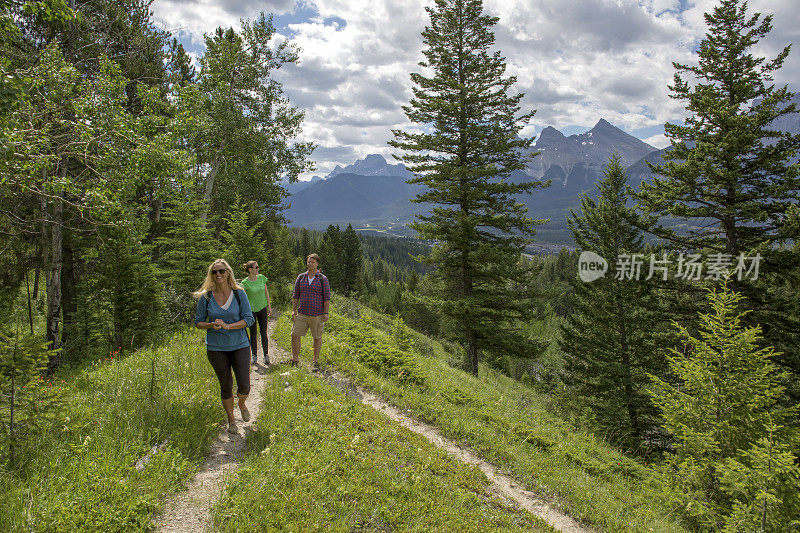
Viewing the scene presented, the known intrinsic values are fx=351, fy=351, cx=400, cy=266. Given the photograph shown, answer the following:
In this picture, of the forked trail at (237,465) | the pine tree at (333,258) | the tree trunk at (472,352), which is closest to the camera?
the forked trail at (237,465)

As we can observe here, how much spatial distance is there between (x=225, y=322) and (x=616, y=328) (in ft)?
57.4

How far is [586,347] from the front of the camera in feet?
60.0

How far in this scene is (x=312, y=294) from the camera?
809 centimetres

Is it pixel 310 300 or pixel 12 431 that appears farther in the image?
pixel 310 300

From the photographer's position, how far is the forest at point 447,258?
546cm

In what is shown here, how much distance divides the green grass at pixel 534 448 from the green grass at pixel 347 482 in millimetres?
1148

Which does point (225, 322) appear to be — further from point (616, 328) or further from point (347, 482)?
point (616, 328)

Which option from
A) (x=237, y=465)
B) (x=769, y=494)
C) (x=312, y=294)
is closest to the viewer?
(x=237, y=465)

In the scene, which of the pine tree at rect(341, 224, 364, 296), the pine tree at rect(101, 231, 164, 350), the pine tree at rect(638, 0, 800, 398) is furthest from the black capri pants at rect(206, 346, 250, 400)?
the pine tree at rect(341, 224, 364, 296)

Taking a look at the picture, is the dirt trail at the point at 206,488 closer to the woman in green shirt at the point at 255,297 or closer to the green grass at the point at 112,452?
the green grass at the point at 112,452

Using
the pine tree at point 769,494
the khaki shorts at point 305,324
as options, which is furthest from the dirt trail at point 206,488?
the pine tree at point 769,494

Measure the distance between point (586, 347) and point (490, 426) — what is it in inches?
518

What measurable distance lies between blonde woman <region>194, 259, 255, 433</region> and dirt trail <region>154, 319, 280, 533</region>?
0.25 metres

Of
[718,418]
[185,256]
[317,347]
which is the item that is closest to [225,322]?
[317,347]
